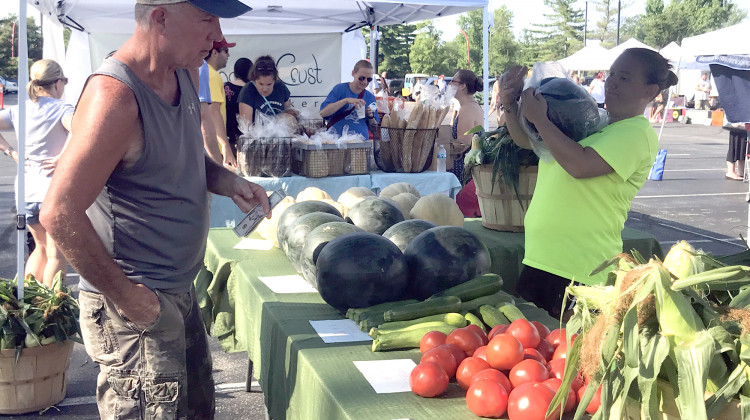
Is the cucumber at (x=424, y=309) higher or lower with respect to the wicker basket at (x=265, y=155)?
lower

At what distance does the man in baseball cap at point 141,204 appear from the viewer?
6.16ft

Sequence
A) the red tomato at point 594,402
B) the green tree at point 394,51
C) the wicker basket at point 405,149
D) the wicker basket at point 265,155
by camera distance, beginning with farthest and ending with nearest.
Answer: the green tree at point 394,51 → the wicker basket at point 405,149 → the wicker basket at point 265,155 → the red tomato at point 594,402

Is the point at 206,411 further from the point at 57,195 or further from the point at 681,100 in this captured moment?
the point at 681,100

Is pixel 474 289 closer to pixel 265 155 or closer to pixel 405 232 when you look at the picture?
pixel 405 232

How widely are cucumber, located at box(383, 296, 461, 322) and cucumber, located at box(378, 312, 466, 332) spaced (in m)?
0.03

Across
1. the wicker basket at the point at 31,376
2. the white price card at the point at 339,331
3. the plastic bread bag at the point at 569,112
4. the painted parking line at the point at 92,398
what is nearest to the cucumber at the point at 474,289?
the white price card at the point at 339,331

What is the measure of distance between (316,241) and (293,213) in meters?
0.62

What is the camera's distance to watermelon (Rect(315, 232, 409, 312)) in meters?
2.67

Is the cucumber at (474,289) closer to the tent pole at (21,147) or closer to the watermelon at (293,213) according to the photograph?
the watermelon at (293,213)

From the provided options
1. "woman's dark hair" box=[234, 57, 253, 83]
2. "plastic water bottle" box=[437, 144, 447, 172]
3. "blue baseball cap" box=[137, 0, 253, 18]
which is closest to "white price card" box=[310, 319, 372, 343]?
"blue baseball cap" box=[137, 0, 253, 18]

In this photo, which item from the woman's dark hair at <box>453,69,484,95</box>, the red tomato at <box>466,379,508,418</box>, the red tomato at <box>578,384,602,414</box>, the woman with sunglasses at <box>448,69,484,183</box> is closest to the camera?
the red tomato at <box>578,384,602,414</box>

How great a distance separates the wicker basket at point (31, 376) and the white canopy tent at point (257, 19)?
17.5ft

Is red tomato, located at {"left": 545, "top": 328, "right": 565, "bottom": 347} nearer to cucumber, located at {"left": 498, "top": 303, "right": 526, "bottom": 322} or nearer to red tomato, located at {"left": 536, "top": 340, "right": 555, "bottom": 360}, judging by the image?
red tomato, located at {"left": 536, "top": 340, "right": 555, "bottom": 360}

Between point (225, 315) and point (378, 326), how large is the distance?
145 centimetres
